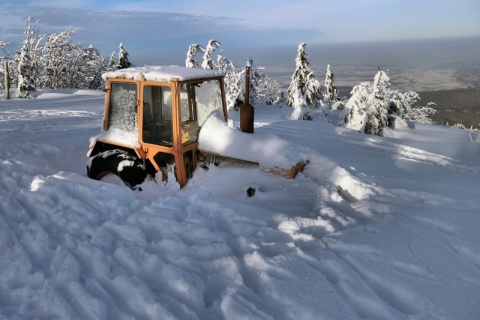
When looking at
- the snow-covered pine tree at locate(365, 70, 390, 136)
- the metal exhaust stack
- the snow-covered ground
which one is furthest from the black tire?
the snow-covered pine tree at locate(365, 70, 390, 136)

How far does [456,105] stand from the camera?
11888 centimetres

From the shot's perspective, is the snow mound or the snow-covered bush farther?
the snow-covered bush

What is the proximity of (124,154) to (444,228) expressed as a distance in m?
4.57

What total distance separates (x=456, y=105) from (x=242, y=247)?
138 m

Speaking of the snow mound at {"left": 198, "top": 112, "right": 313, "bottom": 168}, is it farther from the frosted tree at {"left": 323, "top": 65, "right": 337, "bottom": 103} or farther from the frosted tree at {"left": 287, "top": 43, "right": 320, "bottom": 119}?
the frosted tree at {"left": 323, "top": 65, "right": 337, "bottom": 103}

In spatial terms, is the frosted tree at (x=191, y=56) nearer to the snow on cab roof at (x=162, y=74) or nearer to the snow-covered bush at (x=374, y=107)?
the snow-covered bush at (x=374, y=107)

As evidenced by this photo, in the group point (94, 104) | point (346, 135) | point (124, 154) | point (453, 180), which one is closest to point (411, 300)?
point (124, 154)

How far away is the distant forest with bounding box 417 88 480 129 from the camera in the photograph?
89213 millimetres

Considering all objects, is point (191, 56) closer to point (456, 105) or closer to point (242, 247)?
point (242, 247)

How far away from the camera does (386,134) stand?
17.5 metres

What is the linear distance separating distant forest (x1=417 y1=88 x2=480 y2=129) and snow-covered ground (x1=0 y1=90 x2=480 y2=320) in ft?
286

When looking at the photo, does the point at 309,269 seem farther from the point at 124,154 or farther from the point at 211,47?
the point at 211,47

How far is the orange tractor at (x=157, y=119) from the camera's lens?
5.01 meters

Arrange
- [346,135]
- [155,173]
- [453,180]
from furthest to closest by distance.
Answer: [346,135], [453,180], [155,173]
